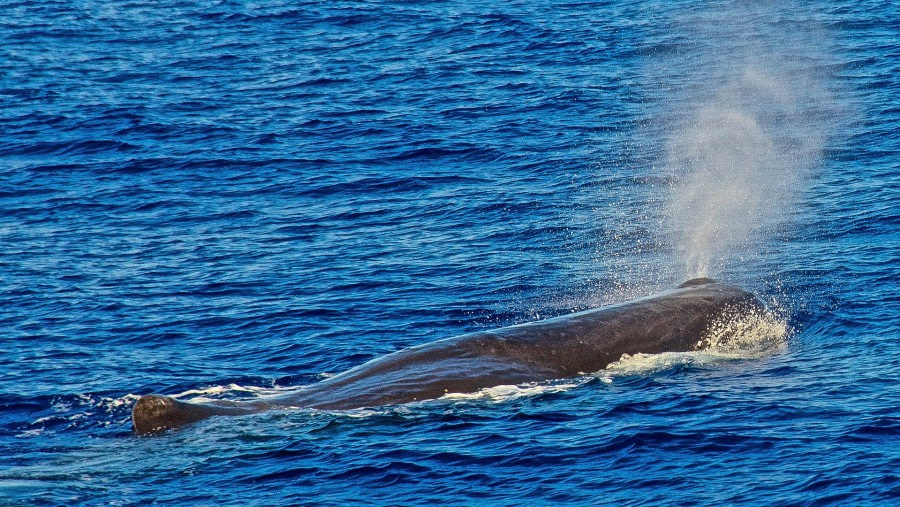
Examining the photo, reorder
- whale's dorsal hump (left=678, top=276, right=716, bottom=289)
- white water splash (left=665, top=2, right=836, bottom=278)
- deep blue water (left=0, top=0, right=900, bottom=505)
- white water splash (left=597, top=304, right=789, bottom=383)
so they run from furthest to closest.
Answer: white water splash (left=665, top=2, right=836, bottom=278)
whale's dorsal hump (left=678, top=276, right=716, bottom=289)
white water splash (left=597, top=304, right=789, bottom=383)
deep blue water (left=0, top=0, right=900, bottom=505)

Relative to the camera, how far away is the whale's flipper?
65.4 ft

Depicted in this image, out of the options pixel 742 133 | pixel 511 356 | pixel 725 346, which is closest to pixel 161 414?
pixel 511 356

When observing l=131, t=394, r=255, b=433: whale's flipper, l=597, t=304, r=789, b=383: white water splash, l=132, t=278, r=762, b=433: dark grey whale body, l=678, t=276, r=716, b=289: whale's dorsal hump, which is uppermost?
l=131, t=394, r=255, b=433: whale's flipper

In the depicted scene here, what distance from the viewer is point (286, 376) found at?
24453mm

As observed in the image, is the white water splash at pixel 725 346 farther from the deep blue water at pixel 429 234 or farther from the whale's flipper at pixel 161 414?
the whale's flipper at pixel 161 414

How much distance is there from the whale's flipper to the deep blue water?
24 centimetres

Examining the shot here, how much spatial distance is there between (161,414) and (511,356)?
617cm

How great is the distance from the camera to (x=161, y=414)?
20.0 metres

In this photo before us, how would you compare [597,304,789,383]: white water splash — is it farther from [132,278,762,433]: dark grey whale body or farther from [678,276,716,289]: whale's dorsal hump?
[678,276,716,289]: whale's dorsal hump

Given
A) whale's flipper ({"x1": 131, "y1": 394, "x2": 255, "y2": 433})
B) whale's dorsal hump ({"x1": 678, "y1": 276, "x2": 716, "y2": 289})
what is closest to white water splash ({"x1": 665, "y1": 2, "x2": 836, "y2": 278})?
whale's dorsal hump ({"x1": 678, "y1": 276, "x2": 716, "y2": 289})

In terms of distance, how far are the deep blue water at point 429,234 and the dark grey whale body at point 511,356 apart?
48 cm

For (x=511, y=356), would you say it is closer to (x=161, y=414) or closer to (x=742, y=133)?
(x=161, y=414)

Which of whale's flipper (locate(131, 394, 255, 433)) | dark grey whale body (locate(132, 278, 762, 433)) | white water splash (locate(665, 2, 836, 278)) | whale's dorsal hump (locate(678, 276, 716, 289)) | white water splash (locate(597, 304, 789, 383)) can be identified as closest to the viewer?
whale's flipper (locate(131, 394, 255, 433))

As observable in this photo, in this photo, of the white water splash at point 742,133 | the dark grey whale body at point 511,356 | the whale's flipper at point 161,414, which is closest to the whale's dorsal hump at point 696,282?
the dark grey whale body at point 511,356
